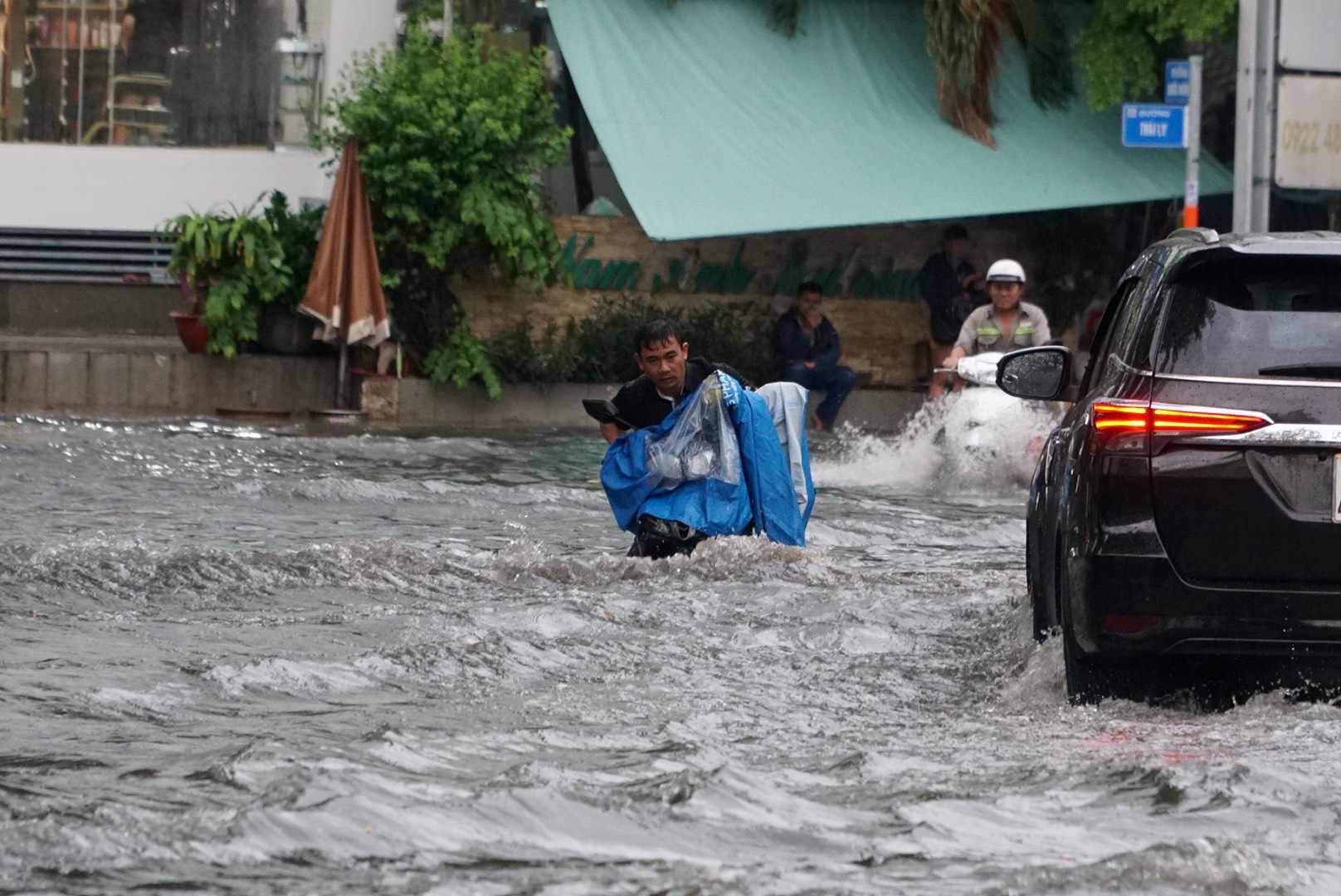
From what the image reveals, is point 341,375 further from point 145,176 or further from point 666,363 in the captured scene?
point 666,363

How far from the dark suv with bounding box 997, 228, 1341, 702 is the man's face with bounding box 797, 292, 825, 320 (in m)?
14.3

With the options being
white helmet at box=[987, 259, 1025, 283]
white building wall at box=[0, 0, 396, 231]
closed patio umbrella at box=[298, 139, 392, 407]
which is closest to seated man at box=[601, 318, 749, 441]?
white helmet at box=[987, 259, 1025, 283]

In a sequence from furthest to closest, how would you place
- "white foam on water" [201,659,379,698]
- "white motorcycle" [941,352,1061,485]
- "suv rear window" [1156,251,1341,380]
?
"white motorcycle" [941,352,1061,485] → "white foam on water" [201,659,379,698] → "suv rear window" [1156,251,1341,380]

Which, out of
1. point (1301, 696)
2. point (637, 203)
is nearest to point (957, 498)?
point (637, 203)

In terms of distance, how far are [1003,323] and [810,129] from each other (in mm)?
5551

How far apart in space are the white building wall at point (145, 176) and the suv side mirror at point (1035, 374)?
1541 centimetres

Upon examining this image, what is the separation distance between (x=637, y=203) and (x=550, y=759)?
13.1 metres


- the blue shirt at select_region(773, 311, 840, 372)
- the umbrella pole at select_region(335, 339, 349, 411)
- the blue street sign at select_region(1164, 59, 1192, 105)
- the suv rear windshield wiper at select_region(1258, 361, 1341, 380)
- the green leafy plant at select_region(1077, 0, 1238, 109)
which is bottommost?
the umbrella pole at select_region(335, 339, 349, 411)

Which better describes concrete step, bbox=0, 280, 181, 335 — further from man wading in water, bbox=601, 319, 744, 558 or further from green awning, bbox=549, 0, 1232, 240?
man wading in water, bbox=601, 319, 744, 558

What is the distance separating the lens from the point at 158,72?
2267 centimetres

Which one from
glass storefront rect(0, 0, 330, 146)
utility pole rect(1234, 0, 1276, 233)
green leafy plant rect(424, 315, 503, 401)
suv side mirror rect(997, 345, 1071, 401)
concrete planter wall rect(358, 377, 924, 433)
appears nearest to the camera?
suv side mirror rect(997, 345, 1071, 401)

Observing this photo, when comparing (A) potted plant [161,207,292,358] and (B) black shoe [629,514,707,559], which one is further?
(A) potted plant [161,207,292,358]

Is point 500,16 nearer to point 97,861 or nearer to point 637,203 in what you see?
point 637,203

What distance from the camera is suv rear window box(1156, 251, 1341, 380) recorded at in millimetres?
5938
